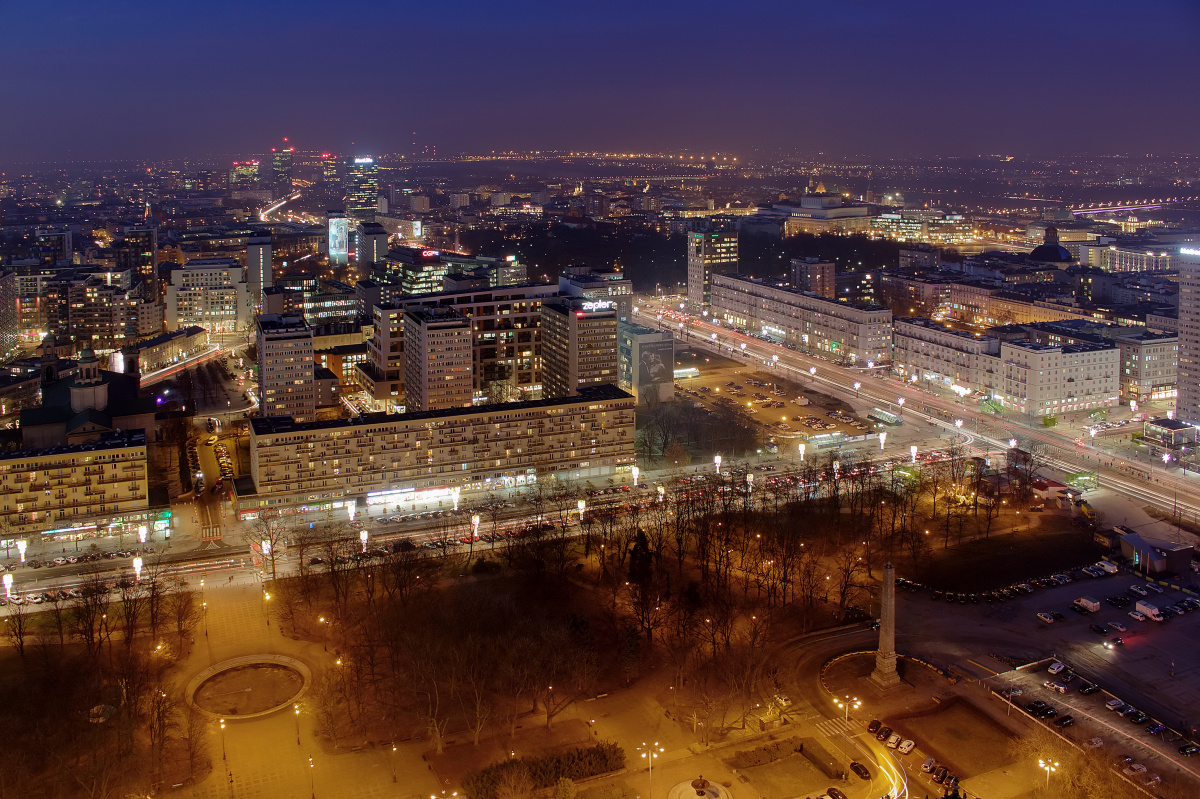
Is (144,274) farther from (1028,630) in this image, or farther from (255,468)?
(1028,630)

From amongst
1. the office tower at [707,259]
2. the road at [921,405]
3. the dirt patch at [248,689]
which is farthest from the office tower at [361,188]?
the dirt patch at [248,689]

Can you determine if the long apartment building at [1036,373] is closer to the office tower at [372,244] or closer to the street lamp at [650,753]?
the street lamp at [650,753]

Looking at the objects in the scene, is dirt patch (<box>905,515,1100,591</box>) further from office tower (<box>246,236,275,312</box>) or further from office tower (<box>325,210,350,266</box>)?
office tower (<box>325,210,350,266</box>)

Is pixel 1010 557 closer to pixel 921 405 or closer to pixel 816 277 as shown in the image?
pixel 921 405

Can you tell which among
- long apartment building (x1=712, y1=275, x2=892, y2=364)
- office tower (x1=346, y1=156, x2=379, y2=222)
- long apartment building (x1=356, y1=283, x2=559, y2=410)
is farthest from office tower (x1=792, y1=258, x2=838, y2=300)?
office tower (x1=346, y1=156, x2=379, y2=222)

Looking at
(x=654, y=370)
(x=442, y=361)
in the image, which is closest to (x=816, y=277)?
Answer: (x=654, y=370)
